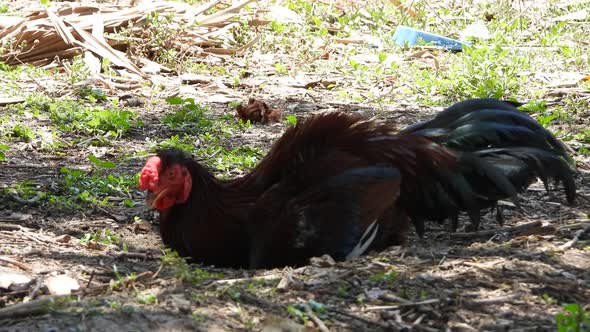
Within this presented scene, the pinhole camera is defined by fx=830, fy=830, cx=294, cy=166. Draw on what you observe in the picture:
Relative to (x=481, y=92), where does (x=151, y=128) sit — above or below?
below

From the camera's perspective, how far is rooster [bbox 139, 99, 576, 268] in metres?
5.38

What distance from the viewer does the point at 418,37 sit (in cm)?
1195

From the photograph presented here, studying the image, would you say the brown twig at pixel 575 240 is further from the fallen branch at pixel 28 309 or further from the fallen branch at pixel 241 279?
the fallen branch at pixel 28 309

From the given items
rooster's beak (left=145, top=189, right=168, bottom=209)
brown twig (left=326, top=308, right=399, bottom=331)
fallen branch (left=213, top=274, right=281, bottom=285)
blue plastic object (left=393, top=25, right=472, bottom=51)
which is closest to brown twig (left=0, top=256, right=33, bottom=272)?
rooster's beak (left=145, top=189, right=168, bottom=209)

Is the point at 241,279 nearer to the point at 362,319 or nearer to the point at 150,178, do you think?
the point at 362,319

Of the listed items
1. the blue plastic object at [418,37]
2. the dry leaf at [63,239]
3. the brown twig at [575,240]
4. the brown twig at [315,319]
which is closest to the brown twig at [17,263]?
the dry leaf at [63,239]

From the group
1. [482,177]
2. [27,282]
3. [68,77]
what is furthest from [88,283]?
[68,77]

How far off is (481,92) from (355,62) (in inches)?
84.4

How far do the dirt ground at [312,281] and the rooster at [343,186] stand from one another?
9.1 inches

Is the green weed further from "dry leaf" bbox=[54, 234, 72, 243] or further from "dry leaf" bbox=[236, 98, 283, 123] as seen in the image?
"dry leaf" bbox=[236, 98, 283, 123]

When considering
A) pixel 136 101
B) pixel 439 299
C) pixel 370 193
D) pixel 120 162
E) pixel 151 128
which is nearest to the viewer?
pixel 439 299

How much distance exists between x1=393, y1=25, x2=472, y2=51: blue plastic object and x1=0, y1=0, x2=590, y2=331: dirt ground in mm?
5453

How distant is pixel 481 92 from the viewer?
8.98 m

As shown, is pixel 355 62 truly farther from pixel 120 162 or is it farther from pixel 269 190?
pixel 269 190
